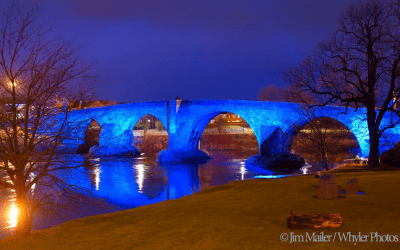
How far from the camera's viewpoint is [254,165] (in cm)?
2955

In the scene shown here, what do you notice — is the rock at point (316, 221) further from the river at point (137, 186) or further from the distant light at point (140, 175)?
the distant light at point (140, 175)

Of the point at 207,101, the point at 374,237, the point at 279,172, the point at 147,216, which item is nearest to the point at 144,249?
the point at 147,216

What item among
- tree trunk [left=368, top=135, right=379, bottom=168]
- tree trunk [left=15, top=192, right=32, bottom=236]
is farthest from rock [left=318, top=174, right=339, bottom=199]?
tree trunk [left=368, top=135, right=379, bottom=168]

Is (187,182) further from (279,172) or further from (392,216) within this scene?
(392,216)

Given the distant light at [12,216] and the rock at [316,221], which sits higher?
the rock at [316,221]

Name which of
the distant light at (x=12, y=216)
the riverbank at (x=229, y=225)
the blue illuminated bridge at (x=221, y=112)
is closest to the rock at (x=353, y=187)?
the riverbank at (x=229, y=225)

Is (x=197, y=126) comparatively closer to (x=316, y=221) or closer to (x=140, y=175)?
(x=140, y=175)

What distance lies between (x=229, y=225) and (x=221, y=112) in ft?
104

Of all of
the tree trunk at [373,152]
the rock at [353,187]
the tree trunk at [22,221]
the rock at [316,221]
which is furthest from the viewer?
the tree trunk at [373,152]

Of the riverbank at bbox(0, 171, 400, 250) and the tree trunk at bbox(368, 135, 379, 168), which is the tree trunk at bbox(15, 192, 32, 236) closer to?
the riverbank at bbox(0, 171, 400, 250)

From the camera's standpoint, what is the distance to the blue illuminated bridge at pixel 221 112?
1062 inches

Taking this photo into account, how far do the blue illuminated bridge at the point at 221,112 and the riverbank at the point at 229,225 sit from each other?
18.3 meters

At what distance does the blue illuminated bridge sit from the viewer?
2698 centimetres

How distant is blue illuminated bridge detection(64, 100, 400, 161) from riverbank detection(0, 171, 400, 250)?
60.0 feet
